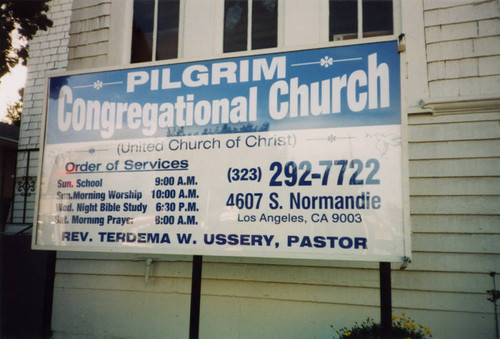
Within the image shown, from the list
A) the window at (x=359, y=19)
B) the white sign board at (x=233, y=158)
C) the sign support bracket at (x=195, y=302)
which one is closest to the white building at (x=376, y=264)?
the window at (x=359, y=19)

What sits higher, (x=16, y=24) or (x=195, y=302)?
(x=16, y=24)

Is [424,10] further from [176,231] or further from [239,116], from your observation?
[176,231]

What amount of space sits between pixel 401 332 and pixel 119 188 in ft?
9.90

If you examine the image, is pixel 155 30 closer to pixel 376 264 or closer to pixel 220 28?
pixel 220 28

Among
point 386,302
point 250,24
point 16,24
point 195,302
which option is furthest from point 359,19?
point 16,24

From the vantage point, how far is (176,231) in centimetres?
376


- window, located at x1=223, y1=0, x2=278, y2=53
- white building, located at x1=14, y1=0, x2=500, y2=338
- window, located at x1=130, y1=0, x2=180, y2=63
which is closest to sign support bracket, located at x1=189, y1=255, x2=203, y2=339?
white building, located at x1=14, y1=0, x2=500, y2=338

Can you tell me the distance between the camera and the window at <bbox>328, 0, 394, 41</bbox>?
473 centimetres

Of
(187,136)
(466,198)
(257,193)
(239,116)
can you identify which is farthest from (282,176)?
(466,198)

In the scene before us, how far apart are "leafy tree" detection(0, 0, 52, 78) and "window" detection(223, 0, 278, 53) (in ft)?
11.2

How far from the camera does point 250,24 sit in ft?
17.3

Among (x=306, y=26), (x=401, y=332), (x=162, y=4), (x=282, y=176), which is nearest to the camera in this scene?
(x=401, y=332)

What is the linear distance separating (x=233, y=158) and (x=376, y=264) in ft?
6.71

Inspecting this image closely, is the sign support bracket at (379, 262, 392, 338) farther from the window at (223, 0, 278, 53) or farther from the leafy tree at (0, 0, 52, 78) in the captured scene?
the leafy tree at (0, 0, 52, 78)
